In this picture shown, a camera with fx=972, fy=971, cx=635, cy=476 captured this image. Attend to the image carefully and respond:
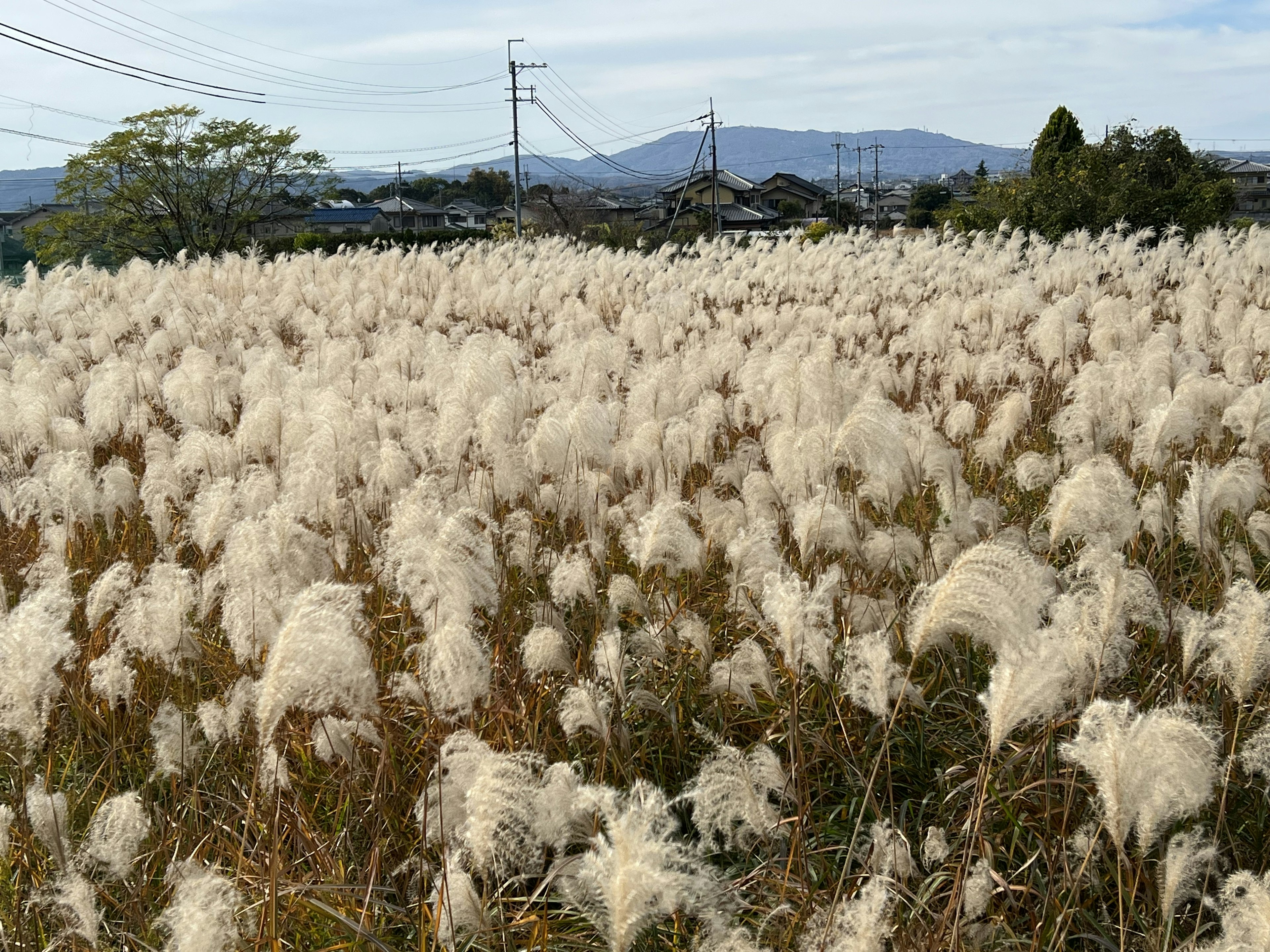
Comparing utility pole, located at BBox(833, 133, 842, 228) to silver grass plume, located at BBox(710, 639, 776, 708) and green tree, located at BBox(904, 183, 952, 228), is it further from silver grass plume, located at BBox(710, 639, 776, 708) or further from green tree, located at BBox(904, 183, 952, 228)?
silver grass plume, located at BBox(710, 639, 776, 708)

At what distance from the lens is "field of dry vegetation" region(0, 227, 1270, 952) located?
1620 mm

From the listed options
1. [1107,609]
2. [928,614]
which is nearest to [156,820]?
[928,614]

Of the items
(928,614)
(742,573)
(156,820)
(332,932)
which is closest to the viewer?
(928,614)

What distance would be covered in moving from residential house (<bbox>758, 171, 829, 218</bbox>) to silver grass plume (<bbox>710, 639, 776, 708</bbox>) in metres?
90.9

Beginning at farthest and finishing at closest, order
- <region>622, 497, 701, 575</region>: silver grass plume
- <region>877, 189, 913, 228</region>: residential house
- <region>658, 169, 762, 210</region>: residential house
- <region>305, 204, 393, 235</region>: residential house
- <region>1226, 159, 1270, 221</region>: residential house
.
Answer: <region>877, 189, 913, 228</region>: residential house → <region>305, 204, 393, 235</region>: residential house → <region>658, 169, 762, 210</region>: residential house → <region>1226, 159, 1270, 221</region>: residential house → <region>622, 497, 701, 575</region>: silver grass plume

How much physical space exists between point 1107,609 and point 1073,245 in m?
12.2

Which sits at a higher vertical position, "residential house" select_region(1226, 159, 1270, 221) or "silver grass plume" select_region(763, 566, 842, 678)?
"residential house" select_region(1226, 159, 1270, 221)

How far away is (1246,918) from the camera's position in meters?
1.43

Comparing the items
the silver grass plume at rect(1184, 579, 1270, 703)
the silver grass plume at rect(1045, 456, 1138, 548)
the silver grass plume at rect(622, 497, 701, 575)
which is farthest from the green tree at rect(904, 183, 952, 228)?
the silver grass plume at rect(1184, 579, 1270, 703)

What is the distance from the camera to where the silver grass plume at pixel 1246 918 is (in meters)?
1.34

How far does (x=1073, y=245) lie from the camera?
12.5 m

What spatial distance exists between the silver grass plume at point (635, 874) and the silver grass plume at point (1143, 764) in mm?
599

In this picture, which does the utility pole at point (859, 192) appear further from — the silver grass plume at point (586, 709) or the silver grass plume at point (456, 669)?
the silver grass plume at point (456, 669)

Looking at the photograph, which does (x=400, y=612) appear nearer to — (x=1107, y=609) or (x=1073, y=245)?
(x=1107, y=609)
